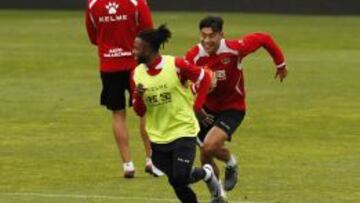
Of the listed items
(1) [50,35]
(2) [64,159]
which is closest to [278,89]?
(2) [64,159]

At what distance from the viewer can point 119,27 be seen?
44.1 ft

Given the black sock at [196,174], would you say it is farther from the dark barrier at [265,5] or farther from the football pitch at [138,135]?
the dark barrier at [265,5]

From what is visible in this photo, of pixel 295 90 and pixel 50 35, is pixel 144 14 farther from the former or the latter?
pixel 50 35

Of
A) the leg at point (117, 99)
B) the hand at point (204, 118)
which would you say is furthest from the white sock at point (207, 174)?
the leg at point (117, 99)

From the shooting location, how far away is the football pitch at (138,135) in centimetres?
1236

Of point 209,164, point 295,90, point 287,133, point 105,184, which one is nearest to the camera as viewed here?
point 209,164

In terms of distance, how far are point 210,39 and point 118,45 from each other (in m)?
2.04

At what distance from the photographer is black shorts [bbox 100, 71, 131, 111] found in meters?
13.5

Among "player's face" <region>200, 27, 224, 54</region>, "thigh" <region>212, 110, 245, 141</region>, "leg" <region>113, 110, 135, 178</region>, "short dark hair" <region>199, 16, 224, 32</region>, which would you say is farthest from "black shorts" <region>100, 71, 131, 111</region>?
"short dark hair" <region>199, 16, 224, 32</region>

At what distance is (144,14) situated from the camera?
43.9ft

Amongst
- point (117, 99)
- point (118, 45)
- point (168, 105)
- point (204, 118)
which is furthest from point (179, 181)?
point (118, 45)

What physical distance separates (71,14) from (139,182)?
45.7m

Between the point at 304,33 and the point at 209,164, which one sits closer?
the point at 209,164

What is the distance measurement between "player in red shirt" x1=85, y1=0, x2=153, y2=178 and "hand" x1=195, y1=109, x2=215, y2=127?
1659mm
